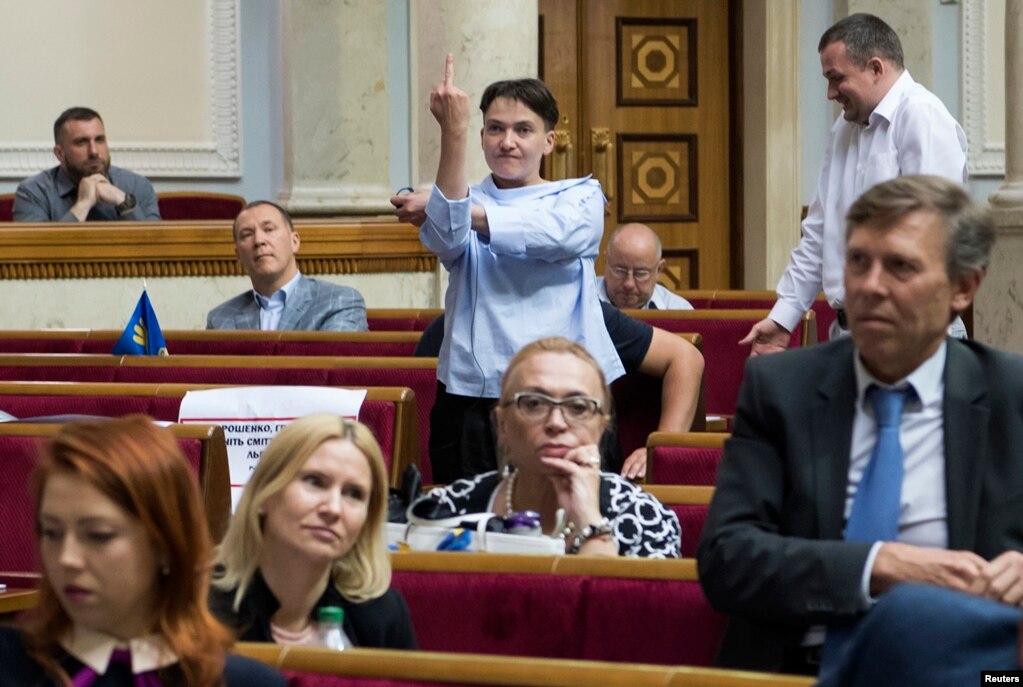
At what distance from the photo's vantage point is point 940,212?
2.65 m

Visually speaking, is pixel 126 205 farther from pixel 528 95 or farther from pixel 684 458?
pixel 684 458

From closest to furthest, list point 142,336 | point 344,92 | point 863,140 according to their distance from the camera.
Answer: point 863,140 → point 142,336 → point 344,92

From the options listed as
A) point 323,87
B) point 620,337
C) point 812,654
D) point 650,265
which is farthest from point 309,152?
point 812,654

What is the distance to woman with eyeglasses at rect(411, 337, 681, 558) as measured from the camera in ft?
10.7

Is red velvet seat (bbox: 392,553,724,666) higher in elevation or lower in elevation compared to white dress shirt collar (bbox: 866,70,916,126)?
lower

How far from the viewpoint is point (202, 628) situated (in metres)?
2.10

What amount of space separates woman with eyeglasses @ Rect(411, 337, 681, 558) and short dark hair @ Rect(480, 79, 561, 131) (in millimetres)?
937

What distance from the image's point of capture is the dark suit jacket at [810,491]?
2.57 metres

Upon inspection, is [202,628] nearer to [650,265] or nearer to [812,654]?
[812,654]

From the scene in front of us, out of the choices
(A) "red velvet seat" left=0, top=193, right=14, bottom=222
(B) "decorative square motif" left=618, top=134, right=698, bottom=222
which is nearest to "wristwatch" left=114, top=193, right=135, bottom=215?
(A) "red velvet seat" left=0, top=193, right=14, bottom=222

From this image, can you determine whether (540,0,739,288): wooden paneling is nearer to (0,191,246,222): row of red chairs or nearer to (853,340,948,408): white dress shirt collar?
(0,191,246,222): row of red chairs

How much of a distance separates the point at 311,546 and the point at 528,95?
1840 mm

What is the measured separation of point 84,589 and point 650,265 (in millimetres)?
4879

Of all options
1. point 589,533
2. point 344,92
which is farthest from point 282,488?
point 344,92
